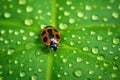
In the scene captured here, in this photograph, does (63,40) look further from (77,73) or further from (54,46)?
(77,73)

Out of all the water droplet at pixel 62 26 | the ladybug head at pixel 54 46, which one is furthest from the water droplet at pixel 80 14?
the ladybug head at pixel 54 46

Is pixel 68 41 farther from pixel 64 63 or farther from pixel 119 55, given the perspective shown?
pixel 119 55

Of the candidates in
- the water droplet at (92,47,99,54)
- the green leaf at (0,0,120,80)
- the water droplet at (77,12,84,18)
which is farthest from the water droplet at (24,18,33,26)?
the water droplet at (92,47,99,54)

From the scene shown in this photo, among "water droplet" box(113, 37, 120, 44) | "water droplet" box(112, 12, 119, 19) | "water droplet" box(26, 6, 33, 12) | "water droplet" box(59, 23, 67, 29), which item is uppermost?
"water droplet" box(26, 6, 33, 12)

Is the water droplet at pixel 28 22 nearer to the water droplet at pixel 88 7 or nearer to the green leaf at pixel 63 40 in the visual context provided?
the green leaf at pixel 63 40

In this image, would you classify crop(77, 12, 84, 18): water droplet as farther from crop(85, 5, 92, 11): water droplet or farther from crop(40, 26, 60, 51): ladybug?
crop(40, 26, 60, 51): ladybug

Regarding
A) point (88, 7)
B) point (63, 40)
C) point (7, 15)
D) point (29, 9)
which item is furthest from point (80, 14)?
point (7, 15)
